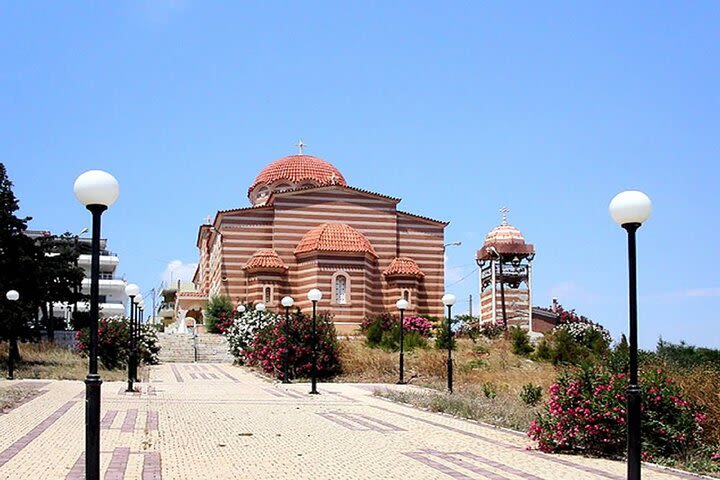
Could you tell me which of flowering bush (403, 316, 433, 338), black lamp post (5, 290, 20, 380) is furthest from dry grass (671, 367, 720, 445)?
flowering bush (403, 316, 433, 338)

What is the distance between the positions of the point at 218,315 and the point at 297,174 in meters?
10.9

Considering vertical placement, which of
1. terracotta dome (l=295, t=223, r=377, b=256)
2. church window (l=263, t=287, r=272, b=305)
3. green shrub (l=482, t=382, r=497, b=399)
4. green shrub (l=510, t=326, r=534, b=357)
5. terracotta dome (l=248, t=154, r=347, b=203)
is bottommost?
green shrub (l=482, t=382, r=497, b=399)

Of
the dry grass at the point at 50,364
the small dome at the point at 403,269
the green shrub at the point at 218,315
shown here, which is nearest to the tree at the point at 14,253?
the dry grass at the point at 50,364

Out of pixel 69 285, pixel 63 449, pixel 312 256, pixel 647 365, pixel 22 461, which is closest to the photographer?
pixel 22 461

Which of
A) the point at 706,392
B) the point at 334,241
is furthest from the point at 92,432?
Result: the point at 334,241

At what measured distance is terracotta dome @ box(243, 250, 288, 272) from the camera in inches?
1745

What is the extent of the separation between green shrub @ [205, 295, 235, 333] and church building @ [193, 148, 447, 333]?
144cm

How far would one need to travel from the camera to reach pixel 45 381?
2377 centimetres

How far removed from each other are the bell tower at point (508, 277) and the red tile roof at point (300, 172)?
10.3 meters

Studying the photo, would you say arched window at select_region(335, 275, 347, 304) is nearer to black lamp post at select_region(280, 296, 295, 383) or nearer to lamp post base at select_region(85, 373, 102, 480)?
black lamp post at select_region(280, 296, 295, 383)

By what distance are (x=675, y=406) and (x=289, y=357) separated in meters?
16.6

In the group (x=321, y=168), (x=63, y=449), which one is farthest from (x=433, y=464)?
(x=321, y=168)

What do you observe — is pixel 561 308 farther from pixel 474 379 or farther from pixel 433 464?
pixel 433 464

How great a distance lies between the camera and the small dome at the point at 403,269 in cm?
4562
